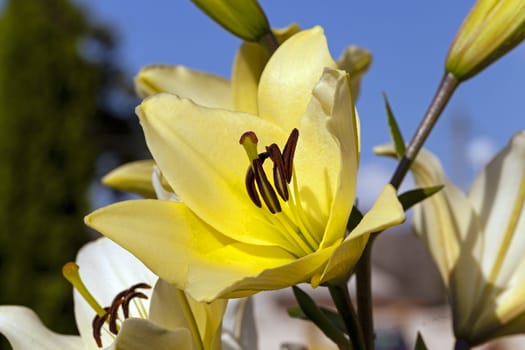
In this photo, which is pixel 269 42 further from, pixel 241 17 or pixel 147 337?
pixel 147 337

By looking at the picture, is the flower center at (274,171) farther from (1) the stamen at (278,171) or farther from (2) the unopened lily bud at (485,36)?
(2) the unopened lily bud at (485,36)

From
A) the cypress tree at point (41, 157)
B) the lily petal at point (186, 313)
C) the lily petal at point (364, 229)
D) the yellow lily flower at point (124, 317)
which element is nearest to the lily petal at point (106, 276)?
the yellow lily flower at point (124, 317)

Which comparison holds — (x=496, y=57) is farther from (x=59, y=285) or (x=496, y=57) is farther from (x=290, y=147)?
(x=59, y=285)

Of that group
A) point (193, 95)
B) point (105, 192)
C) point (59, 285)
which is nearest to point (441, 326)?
point (59, 285)

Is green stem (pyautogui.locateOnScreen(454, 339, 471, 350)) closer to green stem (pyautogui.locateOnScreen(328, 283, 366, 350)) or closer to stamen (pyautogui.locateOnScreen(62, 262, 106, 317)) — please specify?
green stem (pyautogui.locateOnScreen(328, 283, 366, 350))

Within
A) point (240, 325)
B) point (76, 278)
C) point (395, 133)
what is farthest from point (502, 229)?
point (76, 278)
